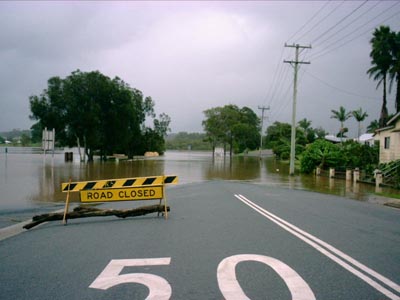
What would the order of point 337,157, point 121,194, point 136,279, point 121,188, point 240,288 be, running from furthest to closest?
point 337,157 < point 121,194 < point 121,188 < point 136,279 < point 240,288

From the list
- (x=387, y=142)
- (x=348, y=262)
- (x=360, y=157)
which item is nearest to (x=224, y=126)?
(x=360, y=157)

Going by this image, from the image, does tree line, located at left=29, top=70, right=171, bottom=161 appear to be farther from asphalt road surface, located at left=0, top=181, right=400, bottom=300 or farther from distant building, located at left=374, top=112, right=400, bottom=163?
asphalt road surface, located at left=0, top=181, right=400, bottom=300

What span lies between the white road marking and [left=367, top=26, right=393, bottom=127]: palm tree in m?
52.8

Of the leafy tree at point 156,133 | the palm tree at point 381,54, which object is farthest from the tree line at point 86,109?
the palm tree at point 381,54

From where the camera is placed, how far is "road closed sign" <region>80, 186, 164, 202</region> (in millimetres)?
9461

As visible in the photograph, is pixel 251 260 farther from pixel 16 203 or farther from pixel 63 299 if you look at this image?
pixel 16 203

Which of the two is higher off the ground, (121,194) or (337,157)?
(337,157)

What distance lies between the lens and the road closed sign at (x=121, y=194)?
9.46 meters

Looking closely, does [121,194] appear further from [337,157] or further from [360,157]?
[337,157]

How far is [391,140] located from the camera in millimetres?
30000

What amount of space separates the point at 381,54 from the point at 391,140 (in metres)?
25.9

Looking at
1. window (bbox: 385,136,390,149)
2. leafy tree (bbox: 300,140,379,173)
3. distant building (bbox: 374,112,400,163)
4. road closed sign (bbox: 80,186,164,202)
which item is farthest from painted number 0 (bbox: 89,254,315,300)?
leafy tree (bbox: 300,140,379,173)

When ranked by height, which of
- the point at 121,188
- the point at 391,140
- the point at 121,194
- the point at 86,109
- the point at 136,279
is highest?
the point at 86,109

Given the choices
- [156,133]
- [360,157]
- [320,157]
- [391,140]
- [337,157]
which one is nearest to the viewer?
[391,140]
